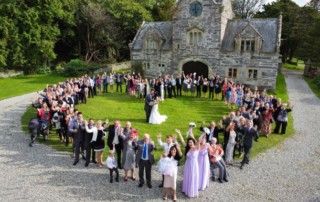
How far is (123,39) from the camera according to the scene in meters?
50.0

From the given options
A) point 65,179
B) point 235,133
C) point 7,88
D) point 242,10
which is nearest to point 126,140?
point 65,179

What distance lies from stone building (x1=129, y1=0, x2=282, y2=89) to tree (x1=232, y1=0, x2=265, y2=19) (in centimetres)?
3260

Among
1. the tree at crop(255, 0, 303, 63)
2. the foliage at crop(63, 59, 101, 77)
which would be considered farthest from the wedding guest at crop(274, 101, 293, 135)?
the tree at crop(255, 0, 303, 63)

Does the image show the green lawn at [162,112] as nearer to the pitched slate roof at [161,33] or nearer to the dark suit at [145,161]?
the dark suit at [145,161]

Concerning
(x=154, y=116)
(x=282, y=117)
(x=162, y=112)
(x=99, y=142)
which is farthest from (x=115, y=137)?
(x=282, y=117)

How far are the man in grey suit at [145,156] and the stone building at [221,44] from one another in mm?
22560

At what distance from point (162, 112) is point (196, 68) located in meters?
13.1

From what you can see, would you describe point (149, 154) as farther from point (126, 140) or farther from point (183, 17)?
point (183, 17)

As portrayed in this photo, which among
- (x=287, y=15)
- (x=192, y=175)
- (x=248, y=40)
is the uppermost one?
(x=287, y=15)

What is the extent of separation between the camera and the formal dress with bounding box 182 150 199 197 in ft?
33.6

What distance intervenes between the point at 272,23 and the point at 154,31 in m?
12.9

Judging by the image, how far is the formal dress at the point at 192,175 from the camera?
1025 cm

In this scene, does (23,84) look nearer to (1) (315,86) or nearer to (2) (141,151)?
(2) (141,151)

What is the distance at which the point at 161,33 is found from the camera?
35.1m
